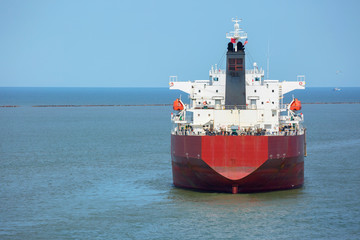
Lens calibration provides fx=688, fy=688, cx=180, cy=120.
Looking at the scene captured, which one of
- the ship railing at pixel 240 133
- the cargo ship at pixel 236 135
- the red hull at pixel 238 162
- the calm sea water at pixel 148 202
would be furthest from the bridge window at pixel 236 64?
the calm sea water at pixel 148 202

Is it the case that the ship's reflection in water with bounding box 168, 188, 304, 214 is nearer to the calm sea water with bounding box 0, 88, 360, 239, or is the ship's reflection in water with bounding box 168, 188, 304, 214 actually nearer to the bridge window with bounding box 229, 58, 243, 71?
the calm sea water with bounding box 0, 88, 360, 239

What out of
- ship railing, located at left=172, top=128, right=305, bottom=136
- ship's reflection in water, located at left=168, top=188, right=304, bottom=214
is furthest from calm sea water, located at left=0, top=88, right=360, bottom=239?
ship railing, located at left=172, top=128, right=305, bottom=136

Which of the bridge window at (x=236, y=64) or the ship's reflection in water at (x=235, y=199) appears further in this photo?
the bridge window at (x=236, y=64)

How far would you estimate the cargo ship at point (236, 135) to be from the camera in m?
36.8

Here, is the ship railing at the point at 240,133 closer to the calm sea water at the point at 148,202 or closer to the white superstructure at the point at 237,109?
the white superstructure at the point at 237,109

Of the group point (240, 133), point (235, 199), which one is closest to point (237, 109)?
point (240, 133)

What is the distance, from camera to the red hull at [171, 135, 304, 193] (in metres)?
36.7

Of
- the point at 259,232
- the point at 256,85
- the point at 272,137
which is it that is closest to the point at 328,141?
the point at 256,85

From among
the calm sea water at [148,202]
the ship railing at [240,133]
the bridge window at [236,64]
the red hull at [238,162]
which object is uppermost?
the bridge window at [236,64]

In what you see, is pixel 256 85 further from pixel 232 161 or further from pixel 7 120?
pixel 7 120

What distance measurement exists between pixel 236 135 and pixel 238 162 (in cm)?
150

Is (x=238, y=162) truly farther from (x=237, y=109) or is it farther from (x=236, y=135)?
(x=237, y=109)

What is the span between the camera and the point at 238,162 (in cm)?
3678

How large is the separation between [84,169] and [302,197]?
57.5ft
